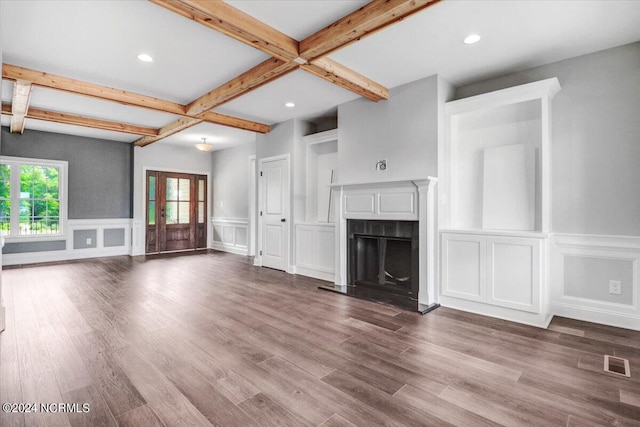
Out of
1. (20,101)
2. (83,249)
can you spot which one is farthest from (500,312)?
(83,249)

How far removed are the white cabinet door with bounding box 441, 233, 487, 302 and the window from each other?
775cm

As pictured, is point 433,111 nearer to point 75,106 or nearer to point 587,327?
point 587,327

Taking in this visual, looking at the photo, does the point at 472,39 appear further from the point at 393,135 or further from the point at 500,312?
the point at 500,312

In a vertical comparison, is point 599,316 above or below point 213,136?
below

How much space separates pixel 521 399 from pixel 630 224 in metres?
2.36

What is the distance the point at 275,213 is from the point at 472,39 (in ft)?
13.7

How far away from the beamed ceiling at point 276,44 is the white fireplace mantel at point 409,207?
1256mm

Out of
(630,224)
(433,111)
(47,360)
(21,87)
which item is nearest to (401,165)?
(433,111)

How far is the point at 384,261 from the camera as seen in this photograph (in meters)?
4.35

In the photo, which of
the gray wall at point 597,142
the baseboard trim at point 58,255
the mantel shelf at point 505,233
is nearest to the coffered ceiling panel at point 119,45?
the mantel shelf at point 505,233

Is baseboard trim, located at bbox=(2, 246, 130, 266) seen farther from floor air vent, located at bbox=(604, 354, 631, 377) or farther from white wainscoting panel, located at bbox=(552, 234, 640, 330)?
floor air vent, located at bbox=(604, 354, 631, 377)

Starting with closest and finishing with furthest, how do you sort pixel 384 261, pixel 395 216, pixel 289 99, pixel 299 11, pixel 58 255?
1. pixel 299 11
2. pixel 395 216
3. pixel 384 261
4. pixel 289 99
5. pixel 58 255

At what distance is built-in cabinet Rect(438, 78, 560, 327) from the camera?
3.20 m

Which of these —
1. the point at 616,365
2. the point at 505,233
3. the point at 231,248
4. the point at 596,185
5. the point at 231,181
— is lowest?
the point at 616,365
